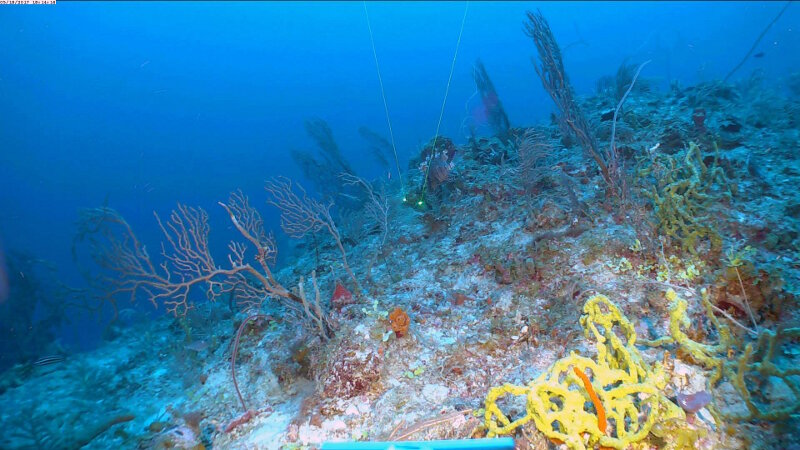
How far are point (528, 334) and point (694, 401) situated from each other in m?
1.52

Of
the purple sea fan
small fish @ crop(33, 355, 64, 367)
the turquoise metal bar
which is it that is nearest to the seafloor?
the purple sea fan

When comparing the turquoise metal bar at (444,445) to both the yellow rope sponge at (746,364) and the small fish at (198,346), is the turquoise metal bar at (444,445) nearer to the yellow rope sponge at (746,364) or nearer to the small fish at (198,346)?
the yellow rope sponge at (746,364)

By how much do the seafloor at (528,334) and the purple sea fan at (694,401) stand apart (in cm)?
1

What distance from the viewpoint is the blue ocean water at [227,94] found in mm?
33562

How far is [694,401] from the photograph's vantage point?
232 centimetres

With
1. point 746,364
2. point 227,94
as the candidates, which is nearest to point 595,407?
point 746,364

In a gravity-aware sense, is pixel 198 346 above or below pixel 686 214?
above

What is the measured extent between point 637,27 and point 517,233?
4156 inches

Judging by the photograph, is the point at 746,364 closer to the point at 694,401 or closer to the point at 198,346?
the point at 694,401

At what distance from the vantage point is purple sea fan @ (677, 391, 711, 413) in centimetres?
229

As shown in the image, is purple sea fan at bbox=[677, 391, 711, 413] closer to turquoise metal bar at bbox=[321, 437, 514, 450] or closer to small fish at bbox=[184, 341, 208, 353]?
turquoise metal bar at bbox=[321, 437, 514, 450]

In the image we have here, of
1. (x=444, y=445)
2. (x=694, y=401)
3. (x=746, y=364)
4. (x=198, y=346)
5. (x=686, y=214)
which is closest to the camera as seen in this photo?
(x=444, y=445)

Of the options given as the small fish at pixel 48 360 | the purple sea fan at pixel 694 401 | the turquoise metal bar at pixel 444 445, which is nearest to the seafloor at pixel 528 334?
the purple sea fan at pixel 694 401

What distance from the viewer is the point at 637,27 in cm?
7888
